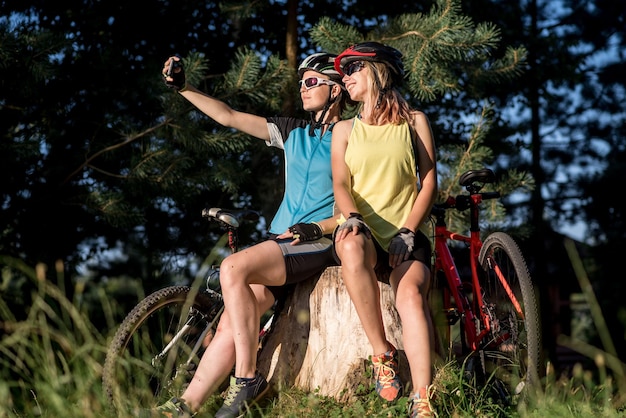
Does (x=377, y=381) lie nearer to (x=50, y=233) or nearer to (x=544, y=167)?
(x=50, y=233)

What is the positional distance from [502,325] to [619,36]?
13911mm

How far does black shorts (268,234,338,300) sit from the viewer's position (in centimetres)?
344

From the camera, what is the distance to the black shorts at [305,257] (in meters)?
3.44

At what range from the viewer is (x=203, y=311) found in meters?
→ 3.76

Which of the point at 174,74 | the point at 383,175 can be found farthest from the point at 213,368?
the point at 174,74

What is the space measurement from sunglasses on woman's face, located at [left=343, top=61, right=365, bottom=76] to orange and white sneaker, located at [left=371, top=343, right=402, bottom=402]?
55.0 inches

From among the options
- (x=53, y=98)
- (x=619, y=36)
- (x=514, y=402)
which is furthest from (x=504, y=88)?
(x=619, y=36)

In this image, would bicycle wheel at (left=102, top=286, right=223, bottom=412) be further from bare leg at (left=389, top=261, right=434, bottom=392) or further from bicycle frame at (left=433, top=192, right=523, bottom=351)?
bicycle frame at (left=433, top=192, right=523, bottom=351)

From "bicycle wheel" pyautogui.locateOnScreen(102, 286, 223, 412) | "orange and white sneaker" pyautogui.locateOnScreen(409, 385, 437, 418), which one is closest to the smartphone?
"bicycle wheel" pyautogui.locateOnScreen(102, 286, 223, 412)

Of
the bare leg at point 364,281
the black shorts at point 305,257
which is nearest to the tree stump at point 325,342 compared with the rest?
the black shorts at point 305,257

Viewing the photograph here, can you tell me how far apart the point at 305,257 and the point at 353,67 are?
986 millimetres

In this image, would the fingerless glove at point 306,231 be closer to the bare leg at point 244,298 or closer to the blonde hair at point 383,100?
the bare leg at point 244,298

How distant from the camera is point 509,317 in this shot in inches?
145

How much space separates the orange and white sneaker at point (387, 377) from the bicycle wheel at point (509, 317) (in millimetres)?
560
